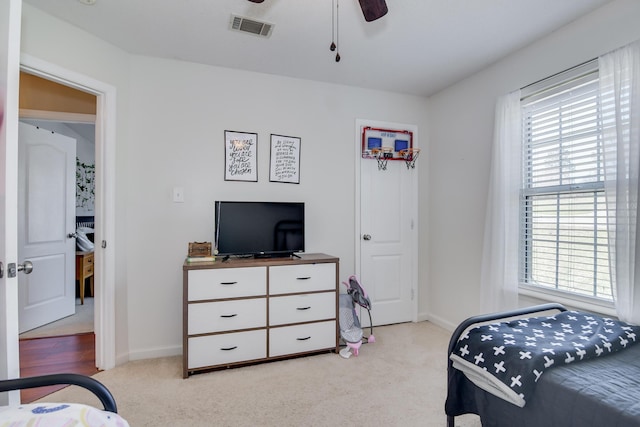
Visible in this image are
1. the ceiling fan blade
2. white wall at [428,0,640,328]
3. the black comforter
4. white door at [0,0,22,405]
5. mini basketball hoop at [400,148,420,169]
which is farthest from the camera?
mini basketball hoop at [400,148,420,169]

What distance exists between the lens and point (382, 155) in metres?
3.35

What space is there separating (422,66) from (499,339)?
2.40 metres

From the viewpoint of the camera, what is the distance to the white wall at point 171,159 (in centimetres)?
257

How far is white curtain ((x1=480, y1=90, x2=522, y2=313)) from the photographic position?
2516 mm

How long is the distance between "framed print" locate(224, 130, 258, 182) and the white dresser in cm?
81

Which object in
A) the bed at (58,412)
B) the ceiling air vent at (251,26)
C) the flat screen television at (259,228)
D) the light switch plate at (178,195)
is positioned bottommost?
the bed at (58,412)

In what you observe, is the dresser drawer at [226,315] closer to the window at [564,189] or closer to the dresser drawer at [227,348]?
the dresser drawer at [227,348]

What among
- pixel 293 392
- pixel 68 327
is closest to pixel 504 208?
pixel 293 392

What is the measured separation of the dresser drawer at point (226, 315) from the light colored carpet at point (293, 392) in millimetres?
342

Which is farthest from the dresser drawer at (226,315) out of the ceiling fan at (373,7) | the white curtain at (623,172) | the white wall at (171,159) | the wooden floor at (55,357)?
the white curtain at (623,172)

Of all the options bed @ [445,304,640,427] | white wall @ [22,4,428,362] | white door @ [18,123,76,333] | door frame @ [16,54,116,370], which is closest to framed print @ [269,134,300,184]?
white wall @ [22,4,428,362]

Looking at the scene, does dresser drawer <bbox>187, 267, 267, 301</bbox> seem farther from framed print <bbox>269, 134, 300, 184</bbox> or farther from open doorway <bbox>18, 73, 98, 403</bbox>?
open doorway <bbox>18, 73, 98, 403</bbox>

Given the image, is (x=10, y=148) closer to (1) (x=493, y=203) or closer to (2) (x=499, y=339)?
(2) (x=499, y=339)

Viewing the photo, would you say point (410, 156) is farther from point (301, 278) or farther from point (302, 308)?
point (302, 308)
